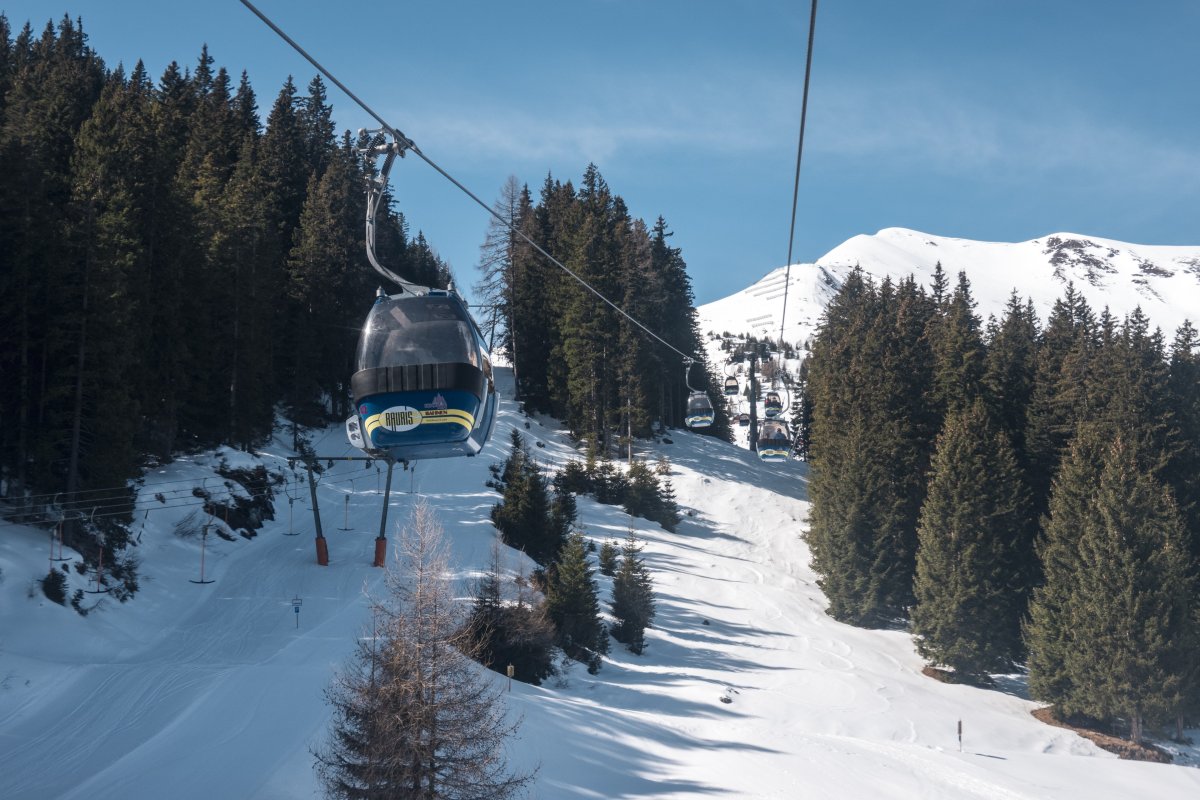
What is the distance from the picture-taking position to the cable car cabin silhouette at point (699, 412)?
1142 inches

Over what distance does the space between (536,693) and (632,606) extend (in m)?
8.30

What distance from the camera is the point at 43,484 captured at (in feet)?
94.6

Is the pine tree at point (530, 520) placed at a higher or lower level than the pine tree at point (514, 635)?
higher

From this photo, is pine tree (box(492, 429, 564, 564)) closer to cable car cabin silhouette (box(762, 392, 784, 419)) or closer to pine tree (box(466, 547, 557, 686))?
pine tree (box(466, 547, 557, 686))

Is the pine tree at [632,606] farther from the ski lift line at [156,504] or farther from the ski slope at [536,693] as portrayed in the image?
the ski lift line at [156,504]

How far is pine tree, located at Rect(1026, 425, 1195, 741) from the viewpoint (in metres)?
32.2

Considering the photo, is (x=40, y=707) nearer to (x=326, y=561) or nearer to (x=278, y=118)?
(x=326, y=561)

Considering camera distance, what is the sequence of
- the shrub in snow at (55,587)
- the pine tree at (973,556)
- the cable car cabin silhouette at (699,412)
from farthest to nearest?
the pine tree at (973,556), the cable car cabin silhouette at (699,412), the shrub in snow at (55,587)

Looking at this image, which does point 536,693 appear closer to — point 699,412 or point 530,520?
point 699,412

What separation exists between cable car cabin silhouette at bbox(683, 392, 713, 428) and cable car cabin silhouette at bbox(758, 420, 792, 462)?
2.28 m

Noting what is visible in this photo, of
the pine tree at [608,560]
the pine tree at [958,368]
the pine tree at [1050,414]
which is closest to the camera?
the pine tree at [608,560]

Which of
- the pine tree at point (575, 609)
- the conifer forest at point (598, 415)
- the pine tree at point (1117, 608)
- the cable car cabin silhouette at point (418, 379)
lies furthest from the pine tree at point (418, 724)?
the pine tree at point (1117, 608)

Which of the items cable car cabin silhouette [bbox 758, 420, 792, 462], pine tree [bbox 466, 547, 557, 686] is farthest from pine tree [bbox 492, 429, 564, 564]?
cable car cabin silhouette [bbox 758, 420, 792, 462]

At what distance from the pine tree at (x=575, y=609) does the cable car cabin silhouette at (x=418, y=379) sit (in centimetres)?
1733
